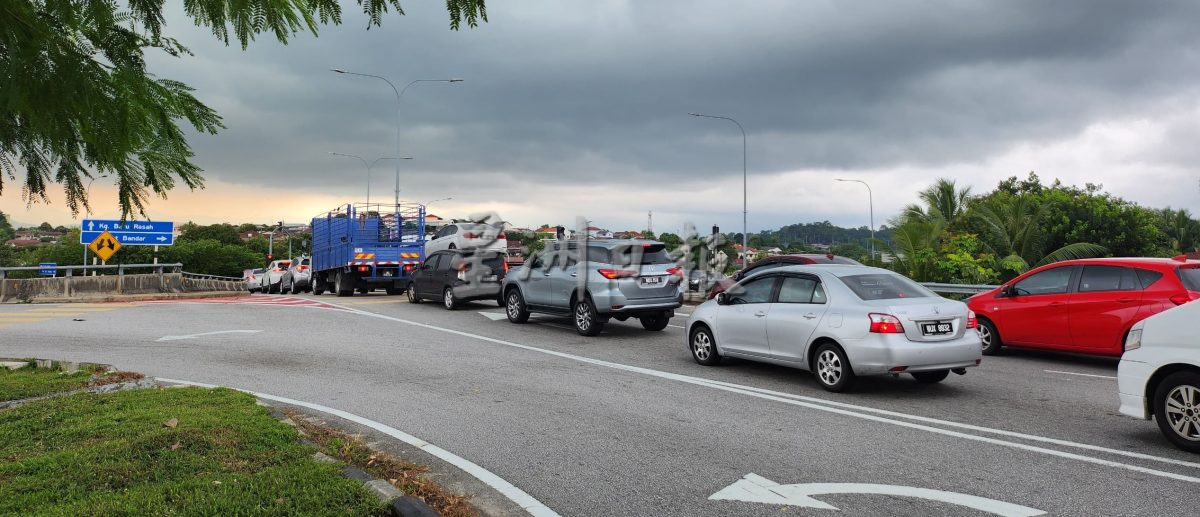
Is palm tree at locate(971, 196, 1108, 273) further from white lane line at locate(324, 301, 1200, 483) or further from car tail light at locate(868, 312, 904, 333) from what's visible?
car tail light at locate(868, 312, 904, 333)

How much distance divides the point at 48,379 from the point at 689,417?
7.16 meters

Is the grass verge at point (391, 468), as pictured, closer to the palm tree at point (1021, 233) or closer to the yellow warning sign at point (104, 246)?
the yellow warning sign at point (104, 246)

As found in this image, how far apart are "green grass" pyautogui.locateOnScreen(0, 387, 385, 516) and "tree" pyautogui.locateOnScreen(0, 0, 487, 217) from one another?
164 centimetres

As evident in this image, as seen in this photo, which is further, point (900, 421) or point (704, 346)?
point (704, 346)

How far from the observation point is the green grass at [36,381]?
7703mm

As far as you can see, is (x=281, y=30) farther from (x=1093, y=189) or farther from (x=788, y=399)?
(x=1093, y=189)

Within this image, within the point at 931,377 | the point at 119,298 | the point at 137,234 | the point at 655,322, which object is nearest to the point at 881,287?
the point at 931,377

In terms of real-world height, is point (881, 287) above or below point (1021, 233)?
below

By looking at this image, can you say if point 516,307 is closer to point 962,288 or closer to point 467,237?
point 962,288

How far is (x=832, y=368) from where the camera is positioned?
27.7ft

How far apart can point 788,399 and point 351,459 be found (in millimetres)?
4629

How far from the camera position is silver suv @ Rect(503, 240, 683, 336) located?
13344 millimetres

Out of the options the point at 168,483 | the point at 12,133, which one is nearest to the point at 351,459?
the point at 168,483

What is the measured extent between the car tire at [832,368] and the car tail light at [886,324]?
461mm
